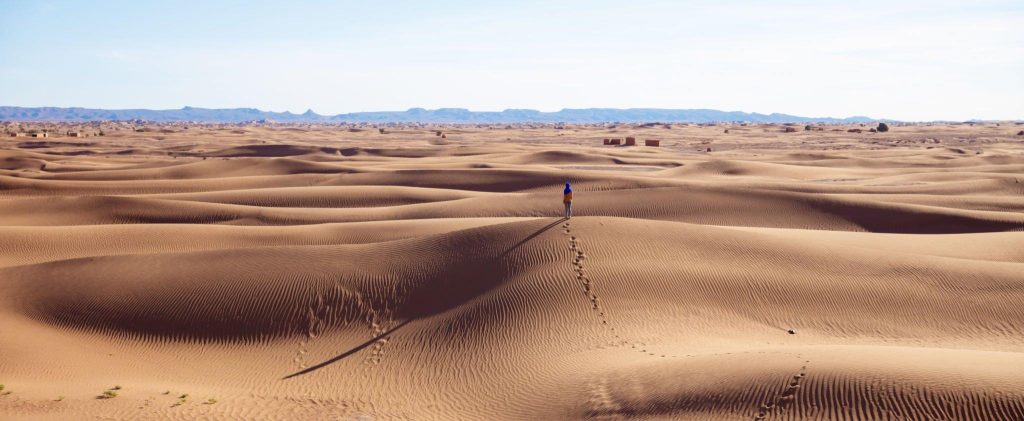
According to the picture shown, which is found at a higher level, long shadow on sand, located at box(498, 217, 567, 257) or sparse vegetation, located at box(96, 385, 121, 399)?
long shadow on sand, located at box(498, 217, 567, 257)

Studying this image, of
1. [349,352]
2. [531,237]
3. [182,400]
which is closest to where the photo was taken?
[182,400]

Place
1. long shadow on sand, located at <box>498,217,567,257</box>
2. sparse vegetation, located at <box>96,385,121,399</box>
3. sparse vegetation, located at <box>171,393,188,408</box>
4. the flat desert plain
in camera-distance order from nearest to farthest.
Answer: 1. the flat desert plain
2. sparse vegetation, located at <box>171,393,188,408</box>
3. sparse vegetation, located at <box>96,385,121,399</box>
4. long shadow on sand, located at <box>498,217,567,257</box>

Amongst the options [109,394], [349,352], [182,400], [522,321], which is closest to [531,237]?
[522,321]

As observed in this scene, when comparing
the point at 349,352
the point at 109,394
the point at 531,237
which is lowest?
the point at 349,352

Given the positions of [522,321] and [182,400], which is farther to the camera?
[522,321]

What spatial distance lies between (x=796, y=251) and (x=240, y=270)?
11.6 m

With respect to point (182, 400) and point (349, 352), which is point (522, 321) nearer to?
point (349, 352)

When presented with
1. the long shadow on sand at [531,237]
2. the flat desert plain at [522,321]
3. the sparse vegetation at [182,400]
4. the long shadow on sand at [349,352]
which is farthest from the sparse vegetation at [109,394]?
the long shadow on sand at [531,237]

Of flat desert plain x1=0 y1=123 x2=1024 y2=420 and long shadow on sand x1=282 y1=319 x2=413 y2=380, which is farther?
long shadow on sand x1=282 y1=319 x2=413 y2=380

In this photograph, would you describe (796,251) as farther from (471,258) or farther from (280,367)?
(280,367)

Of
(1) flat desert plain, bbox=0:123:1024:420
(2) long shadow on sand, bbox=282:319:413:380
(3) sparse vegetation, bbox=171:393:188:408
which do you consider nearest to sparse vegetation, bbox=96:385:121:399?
(1) flat desert plain, bbox=0:123:1024:420

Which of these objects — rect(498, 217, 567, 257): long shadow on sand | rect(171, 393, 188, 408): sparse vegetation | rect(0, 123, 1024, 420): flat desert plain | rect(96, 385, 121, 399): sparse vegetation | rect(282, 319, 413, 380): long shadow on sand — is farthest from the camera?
rect(498, 217, 567, 257): long shadow on sand

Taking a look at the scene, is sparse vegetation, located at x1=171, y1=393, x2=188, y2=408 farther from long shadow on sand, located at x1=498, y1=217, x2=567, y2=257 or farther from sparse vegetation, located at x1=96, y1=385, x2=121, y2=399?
long shadow on sand, located at x1=498, y1=217, x2=567, y2=257

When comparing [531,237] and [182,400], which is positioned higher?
[531,237]
